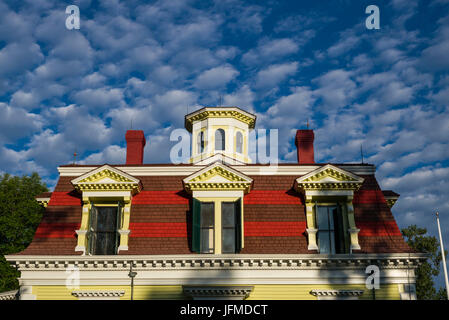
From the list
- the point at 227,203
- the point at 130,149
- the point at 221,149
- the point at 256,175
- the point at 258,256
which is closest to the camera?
the point at 258,256

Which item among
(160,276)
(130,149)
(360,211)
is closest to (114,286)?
(160,276)

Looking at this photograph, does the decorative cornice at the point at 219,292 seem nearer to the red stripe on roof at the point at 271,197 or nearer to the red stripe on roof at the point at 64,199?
the red stripe on roof at the point at 271,197

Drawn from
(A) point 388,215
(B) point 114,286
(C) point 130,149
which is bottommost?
(B) point 114,286

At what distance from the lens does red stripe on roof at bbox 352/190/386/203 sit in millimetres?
16328

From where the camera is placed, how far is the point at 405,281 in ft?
47.4

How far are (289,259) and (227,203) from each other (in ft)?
10.5

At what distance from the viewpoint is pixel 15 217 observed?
1286 inches

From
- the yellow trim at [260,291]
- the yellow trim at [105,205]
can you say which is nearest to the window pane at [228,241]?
the yellow trim at [260,291]

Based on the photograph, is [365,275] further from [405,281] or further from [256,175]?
[256,175]

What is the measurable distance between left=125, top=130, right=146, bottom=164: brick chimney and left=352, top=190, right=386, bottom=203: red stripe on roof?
1054 cm

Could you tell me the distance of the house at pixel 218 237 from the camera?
566 inches

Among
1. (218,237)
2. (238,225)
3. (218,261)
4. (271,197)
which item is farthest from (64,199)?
(271,197)

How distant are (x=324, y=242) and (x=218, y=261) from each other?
4.21 metres

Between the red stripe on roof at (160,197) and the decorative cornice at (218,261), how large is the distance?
2583 mm
